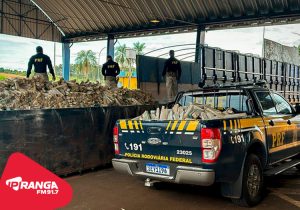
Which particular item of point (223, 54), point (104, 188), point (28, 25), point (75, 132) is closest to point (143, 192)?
point (104, 188)

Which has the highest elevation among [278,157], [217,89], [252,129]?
[217,89]

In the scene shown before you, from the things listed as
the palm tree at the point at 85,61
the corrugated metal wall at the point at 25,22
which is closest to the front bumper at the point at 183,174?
the corrugated metal wall at the point at 25,22

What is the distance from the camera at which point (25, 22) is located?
28297mm

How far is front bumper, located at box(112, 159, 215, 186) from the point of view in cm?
449

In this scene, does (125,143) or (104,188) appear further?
(104,188)

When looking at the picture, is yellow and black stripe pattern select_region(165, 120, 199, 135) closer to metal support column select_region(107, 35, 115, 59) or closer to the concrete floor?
the concrete floor

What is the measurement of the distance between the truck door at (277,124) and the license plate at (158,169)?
1.86m

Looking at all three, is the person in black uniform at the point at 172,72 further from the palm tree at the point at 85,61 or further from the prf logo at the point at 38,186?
the palm tree at the point at 85,61

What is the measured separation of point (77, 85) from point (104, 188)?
3691 mm

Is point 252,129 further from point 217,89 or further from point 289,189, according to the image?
point 289,189

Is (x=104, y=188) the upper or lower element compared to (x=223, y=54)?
lower

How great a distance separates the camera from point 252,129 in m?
5.18

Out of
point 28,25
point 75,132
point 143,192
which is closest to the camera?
point 143,192

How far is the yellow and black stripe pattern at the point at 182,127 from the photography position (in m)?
4.63
